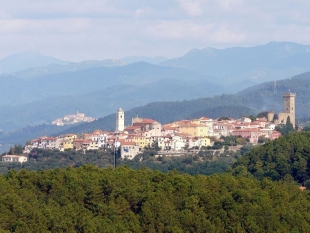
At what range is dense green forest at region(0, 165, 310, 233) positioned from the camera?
90.7ft

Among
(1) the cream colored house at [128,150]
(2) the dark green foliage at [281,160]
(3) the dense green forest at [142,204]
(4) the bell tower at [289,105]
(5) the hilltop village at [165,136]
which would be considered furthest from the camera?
(4) the bell tower at [289,105]

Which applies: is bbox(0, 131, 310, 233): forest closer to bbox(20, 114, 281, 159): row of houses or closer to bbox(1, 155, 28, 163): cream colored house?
bbox(1, 155, 28, 163): cream colored house

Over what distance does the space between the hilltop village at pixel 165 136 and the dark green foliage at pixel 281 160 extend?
2453cm

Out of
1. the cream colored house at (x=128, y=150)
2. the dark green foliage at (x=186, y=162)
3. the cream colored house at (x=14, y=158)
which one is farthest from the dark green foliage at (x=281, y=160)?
the cream colored house at (x=14, y=158)

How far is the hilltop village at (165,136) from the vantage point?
78.3 metres

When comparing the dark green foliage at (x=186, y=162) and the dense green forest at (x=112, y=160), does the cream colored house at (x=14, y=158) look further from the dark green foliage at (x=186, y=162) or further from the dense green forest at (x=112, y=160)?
the dark green foliage at (x=186, y=162)

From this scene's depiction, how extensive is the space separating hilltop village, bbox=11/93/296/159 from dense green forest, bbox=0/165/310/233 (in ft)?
139

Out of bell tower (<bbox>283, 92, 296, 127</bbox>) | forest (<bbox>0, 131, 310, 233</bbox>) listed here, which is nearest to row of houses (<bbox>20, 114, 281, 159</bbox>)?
bell tower (<bbox>283, 92, 296, 127</bbox>)

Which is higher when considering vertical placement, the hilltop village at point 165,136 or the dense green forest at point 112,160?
the hilltop village at point 165,136

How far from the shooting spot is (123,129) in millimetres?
85875

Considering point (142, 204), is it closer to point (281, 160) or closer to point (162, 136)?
point (281, 160)

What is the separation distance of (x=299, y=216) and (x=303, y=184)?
16632 millimetres

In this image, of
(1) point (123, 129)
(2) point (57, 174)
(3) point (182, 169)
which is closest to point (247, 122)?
(1) point (123, 129)

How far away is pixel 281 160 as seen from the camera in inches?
1925
